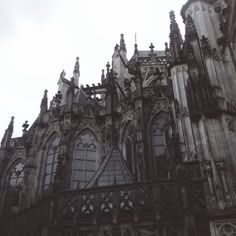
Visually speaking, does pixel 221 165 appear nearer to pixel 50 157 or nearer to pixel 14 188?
pixel 50 157

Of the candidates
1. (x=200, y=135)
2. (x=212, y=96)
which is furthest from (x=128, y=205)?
(x=212, y=96)

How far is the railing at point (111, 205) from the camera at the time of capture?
7.88m

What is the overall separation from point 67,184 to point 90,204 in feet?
26.5

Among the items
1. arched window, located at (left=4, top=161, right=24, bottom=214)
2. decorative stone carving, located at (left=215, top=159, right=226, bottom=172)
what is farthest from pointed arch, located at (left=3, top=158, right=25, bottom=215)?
decorative stone carving, located at (left=215, top=159, right=226, bottom=172)

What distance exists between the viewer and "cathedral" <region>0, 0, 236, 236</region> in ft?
25.4

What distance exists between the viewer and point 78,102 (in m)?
21.0

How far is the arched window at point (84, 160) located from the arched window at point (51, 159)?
1165 millimetres

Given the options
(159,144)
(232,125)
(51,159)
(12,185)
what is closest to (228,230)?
(232,125)

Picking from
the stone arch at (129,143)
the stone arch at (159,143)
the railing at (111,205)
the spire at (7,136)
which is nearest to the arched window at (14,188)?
the spire at (7,136)

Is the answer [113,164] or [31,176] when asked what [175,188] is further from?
[31,176]

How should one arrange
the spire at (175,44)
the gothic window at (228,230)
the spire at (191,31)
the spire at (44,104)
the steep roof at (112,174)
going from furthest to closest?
1. the spire at (44,104)
2. the spire at (175,44)
3. the spire at (191,31)
4. the steep roof at (112,174)
5. the gothic window at (228,230)

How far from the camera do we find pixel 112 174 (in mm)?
9844

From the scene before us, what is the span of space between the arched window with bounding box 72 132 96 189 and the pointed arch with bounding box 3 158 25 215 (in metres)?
3.19

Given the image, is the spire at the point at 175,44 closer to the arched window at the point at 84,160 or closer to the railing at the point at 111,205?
the arched window at the point at 84,160
